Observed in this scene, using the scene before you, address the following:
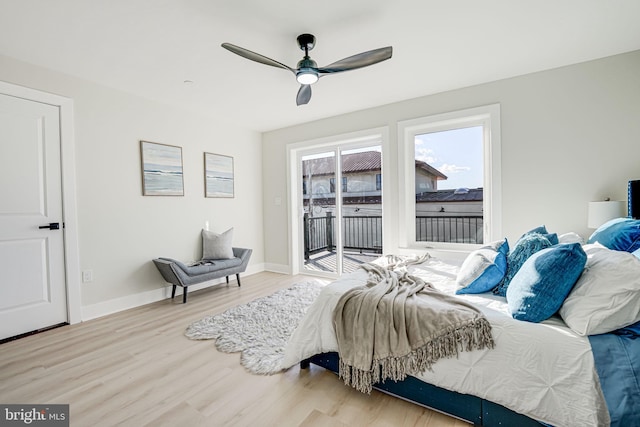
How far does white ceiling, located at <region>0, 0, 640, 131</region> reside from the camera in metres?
1.93

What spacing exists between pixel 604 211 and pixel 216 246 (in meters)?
4.19

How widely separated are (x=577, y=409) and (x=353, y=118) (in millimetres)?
3710

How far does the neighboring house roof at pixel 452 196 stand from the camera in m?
3.40

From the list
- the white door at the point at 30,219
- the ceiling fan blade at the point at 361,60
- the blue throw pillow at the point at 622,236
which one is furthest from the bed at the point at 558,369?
the white door at the point at 30,219

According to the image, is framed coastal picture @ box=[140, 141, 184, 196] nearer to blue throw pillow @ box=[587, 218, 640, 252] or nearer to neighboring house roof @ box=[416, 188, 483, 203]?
neighboring house roof @ box=[416, 188, 483, 203]

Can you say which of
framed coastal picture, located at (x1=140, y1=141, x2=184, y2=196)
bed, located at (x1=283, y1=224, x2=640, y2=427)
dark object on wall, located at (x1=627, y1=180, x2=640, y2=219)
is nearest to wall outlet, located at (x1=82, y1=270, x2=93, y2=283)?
framed coastal picture, located at (x1=140, y1=141, x2=184, y2=196)

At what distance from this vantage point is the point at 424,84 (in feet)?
10.5

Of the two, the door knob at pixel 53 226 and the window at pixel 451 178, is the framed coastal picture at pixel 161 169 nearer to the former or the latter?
the door knob at pixel 53 226

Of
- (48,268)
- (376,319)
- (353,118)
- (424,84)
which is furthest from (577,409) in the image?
(48,268)

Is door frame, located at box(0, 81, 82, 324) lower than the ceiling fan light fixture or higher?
lower

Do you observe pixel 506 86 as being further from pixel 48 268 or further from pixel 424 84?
pixel 48 268

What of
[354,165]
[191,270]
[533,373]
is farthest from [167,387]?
[354,165]

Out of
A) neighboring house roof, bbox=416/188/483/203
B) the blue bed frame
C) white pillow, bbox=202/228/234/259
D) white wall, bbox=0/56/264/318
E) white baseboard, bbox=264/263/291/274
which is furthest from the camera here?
white baseboard, bbox=264/263/291/274

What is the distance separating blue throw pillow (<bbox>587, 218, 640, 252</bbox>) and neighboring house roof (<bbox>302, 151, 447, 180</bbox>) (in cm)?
175
